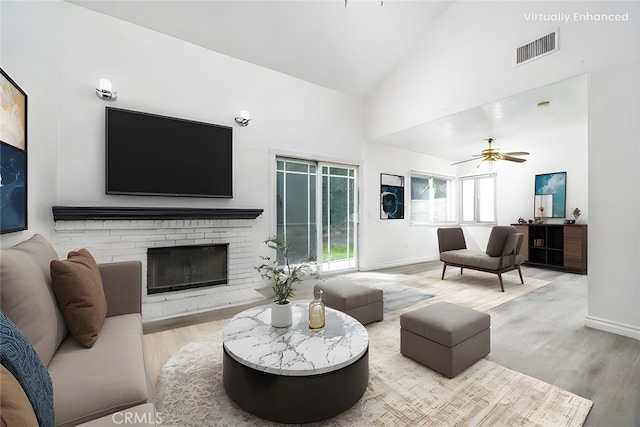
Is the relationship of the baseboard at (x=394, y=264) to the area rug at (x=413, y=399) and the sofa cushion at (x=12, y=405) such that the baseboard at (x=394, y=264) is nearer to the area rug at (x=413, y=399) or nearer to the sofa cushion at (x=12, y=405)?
the area rug at (x=413, y=399)

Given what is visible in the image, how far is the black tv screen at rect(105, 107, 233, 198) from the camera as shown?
3.21 m

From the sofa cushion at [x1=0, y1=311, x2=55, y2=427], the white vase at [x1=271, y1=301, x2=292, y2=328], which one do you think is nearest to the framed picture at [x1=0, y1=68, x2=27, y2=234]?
the sofa cushion at [x1=0, y1=311, x2=55, y2=427]

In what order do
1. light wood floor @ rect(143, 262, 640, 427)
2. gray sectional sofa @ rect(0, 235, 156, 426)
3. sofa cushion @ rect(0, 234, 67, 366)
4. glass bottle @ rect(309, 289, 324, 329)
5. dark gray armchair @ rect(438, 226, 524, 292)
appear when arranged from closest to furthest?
1. gray sectional sofa @ rect(0, 235, 156, 426)
2. sofa cushion @ rect(0, 234, 67, 366)
3. light wood floor @ rect(143, 262, 640, 427)
4. glass bottle @ rect(309, 289, 324, 329)
5. dark gray armchair @ rect(438, 226, 524, 292)

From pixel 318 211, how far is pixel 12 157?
3.77 metres

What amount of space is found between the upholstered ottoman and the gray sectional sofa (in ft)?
5.53

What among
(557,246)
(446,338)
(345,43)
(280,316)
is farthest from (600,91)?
(557,246)

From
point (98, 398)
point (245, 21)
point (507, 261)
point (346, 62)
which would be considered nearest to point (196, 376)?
point (98, 398)

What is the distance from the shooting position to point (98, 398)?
109 centimetres

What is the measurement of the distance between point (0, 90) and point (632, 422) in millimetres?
4315

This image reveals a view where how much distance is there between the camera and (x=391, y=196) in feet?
20.0

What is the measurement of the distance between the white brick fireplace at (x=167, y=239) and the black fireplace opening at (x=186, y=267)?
74mm

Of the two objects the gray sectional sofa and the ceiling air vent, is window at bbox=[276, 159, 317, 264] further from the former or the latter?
the ceiling air vent

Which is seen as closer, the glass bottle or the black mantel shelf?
the glass bottle

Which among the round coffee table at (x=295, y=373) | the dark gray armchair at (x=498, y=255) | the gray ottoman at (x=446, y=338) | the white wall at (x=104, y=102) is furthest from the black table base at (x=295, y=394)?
the dark gray armchair at (x=498, y=255)
